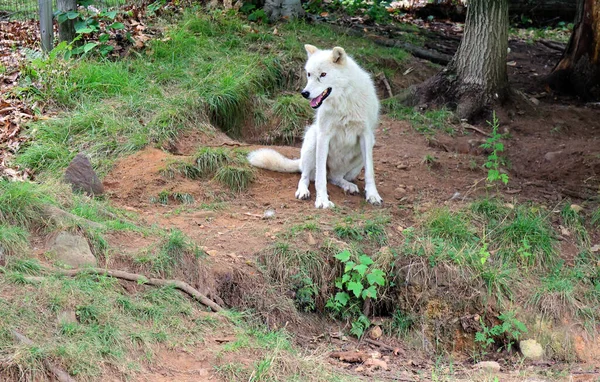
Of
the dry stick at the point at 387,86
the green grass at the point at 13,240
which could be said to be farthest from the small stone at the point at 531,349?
the dry stick at the point at 387,86

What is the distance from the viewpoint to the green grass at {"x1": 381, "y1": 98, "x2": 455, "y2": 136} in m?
7.71

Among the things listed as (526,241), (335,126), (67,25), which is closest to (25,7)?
(67,25)

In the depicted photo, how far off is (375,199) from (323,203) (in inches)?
19.1

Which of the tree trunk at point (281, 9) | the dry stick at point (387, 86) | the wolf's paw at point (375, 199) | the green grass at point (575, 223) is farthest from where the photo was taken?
the tree trunk at point (281, 9)

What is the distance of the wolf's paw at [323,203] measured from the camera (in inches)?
233

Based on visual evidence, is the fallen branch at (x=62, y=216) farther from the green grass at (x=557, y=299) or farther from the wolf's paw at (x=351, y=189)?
the green grass at (x=557, y=299)

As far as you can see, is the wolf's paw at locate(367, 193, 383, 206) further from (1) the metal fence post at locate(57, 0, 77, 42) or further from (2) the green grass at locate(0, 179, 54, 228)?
(1) the metal fence post at locate(57, 0, 77, 42)

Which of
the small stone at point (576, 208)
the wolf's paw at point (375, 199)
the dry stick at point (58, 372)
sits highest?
the dry stick at point (58, 372)

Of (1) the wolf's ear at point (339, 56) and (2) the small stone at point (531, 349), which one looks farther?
(1) the wolf's ear at point (339, 56)

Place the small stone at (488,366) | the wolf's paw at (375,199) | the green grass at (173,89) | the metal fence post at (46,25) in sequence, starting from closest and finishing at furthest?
the small stone at (488,366), the wolf's paw at (375,199), the green grass at (173,89), the metal fence post at (46,25)

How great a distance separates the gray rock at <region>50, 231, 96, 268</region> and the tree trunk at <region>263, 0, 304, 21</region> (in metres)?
6.20

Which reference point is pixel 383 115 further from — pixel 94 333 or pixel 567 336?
pixel 94 333

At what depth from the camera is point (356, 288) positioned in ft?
16.2

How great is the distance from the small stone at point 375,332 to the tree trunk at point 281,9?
20.1ft
